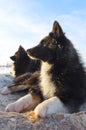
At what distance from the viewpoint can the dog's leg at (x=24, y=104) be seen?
4504mm

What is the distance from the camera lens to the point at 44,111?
148 inches

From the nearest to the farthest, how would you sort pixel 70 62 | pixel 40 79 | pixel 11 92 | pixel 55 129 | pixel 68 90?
pixel 55 129
pixel 68 90
pixel 70 62
pixel 40 79
pixel 11 92

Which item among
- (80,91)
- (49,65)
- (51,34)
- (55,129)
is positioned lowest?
(55,129)

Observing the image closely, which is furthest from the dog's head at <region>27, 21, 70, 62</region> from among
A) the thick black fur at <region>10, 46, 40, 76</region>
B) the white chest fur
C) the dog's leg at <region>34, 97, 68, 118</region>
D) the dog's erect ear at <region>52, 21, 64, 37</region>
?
the thick black fur at <region>10, 46, 40, 76</region>

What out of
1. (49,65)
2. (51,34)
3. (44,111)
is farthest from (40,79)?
(44,111)

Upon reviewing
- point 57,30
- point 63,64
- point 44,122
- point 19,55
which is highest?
point 57,30

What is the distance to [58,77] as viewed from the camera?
4988mm

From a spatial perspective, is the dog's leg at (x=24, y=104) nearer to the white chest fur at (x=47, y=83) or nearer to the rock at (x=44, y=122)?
the white chest fur at (x=47, y=83)

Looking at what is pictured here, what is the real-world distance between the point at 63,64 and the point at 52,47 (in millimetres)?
347

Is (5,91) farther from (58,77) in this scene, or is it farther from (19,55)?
(19,55)

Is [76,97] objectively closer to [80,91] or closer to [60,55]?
[80,91]

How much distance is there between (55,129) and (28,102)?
1273mm

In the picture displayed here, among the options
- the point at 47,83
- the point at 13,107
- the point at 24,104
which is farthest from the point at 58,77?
the point at 13,107

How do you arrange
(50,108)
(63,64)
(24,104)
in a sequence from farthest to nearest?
(63,64) → (24,104) → (50,108)
